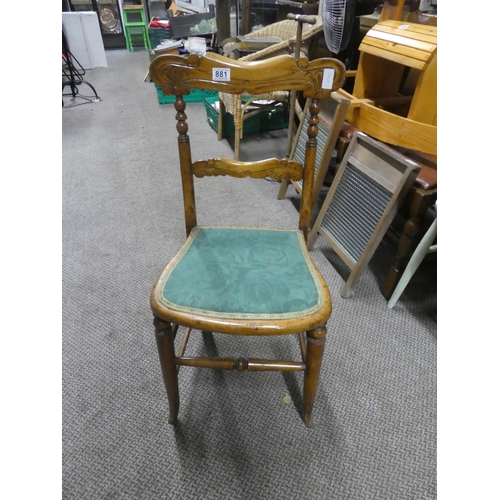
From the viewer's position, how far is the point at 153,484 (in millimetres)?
978

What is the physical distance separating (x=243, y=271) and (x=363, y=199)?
0.83m

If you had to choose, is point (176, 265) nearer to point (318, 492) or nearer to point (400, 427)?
point (318, 492)

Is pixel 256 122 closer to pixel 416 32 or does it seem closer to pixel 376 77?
pixel 376 77

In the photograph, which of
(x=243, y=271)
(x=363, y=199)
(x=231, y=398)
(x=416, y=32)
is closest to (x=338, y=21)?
(x=416, y=32)

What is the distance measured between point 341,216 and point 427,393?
827 mm

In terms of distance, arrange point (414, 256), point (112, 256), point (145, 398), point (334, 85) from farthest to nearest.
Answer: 1. point (112, 256)
2. point (414, 256)
3. point (145, 398)
4. point (334, 85)

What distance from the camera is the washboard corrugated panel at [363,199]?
1.33 m

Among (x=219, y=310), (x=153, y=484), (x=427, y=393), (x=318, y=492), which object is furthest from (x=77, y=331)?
(x=427, y=393)

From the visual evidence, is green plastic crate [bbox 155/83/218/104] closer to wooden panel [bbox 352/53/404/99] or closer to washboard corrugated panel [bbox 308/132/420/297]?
wooden panel [bbox 352/53/404/99]

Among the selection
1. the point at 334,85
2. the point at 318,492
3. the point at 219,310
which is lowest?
the point at 318,492

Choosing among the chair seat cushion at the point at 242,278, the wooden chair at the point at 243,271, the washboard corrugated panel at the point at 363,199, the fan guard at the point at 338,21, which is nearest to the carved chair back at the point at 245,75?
the wooden chair at the point at 243,271

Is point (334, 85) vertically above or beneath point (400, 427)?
above

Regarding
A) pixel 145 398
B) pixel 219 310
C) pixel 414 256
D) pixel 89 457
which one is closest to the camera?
pixel 219 310

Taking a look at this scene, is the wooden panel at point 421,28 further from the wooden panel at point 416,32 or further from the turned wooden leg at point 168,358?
the turned wooden leg at point 168,358
